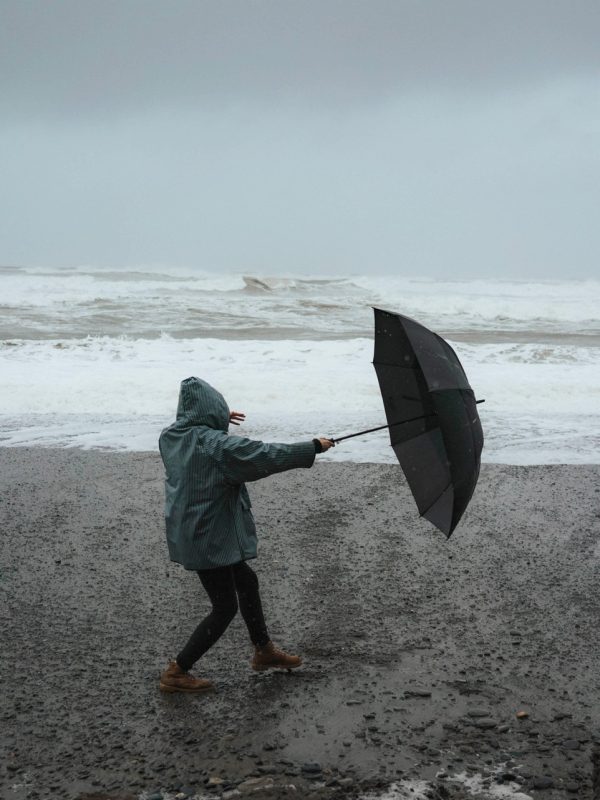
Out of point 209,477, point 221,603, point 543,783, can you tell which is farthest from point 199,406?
point 543,783

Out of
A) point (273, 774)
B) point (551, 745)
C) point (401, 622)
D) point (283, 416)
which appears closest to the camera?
point (273, 774)

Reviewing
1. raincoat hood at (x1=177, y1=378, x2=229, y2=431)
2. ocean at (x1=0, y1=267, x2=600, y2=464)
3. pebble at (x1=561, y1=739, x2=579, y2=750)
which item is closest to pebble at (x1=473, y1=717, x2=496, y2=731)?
Answer: pebble at (x1=561, y1=739, x2=579, y2=750)

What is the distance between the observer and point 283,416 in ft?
30.9

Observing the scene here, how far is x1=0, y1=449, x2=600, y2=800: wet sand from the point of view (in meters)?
3.02

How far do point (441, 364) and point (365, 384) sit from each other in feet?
25.8

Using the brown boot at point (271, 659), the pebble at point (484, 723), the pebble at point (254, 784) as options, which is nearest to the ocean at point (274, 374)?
the brown boot at point (271, 659)

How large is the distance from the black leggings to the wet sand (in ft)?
0.70

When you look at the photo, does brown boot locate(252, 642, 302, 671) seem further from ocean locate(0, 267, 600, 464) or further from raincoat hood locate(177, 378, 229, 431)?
ocean locate(0, 267, 600, 464)

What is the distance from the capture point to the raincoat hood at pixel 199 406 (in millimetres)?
3439

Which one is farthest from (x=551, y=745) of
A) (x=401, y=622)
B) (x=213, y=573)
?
(x=213, y=573)

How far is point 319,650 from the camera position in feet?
13.0

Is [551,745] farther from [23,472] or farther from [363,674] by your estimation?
[23,472]

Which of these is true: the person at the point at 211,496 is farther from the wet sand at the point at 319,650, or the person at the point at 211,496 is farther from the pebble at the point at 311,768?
the pebble at the point at 311,768

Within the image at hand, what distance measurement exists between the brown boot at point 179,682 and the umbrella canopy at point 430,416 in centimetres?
123
